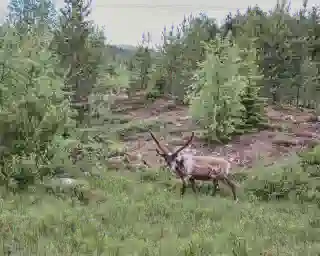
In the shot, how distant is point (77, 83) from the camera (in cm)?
3456

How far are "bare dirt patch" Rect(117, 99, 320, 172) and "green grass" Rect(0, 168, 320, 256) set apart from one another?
531 inches

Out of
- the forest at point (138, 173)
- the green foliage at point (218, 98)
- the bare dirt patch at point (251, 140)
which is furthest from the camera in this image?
the green foliage at point (218, 98)

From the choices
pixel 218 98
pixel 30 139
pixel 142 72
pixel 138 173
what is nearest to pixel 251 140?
pixel 218 98

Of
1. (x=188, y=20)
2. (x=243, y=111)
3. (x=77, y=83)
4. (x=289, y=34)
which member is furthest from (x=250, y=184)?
(x=188, y=20)

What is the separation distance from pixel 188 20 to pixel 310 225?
58.3m

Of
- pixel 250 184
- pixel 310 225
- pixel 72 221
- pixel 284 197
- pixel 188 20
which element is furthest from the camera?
pixel 188 20

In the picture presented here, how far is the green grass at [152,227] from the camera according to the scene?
7.43m

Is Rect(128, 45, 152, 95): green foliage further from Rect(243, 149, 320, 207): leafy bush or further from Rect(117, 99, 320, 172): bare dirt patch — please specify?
Rect(243, 149, 320, 207): leafy bush

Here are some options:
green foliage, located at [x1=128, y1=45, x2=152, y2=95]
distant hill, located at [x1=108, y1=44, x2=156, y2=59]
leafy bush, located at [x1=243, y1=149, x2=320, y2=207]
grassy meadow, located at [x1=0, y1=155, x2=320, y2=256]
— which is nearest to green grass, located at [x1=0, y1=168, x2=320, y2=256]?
grassy meadow, located at [x1=0, y1=155, x2=320, y2=256]

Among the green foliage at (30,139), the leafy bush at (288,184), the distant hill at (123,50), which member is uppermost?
the distant hill at (123,50)

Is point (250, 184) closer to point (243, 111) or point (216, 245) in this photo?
point (216, 245)

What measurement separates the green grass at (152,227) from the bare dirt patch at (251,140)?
1349cm

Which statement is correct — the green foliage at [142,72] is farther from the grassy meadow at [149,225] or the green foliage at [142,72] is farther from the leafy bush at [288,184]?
the grassy meadow at [149,225]

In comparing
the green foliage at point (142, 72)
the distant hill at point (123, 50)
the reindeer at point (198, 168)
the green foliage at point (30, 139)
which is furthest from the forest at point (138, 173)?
the distant hill at point (123, 50)
